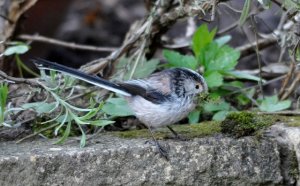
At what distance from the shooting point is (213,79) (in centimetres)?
419

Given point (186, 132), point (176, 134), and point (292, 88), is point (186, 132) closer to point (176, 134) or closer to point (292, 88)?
point (176, 134)

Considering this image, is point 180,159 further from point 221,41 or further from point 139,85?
point 221,41

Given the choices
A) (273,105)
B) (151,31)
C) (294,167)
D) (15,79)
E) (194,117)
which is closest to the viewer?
(294,167)

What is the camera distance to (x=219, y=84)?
4.12 metres

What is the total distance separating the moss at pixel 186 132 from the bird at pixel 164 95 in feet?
0.20

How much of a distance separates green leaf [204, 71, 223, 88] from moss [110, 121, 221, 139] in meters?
0.34

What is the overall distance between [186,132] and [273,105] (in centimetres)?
70

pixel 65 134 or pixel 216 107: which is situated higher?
pixel 65 134

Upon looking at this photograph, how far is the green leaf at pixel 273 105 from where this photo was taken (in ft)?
13.2

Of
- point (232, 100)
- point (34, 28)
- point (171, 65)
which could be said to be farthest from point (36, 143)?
point (34, 28)

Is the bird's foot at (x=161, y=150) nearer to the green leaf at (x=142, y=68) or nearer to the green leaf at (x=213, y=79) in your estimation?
the green leaf at (x=213, y=79)

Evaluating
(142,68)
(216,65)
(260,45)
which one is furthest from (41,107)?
(260,45)

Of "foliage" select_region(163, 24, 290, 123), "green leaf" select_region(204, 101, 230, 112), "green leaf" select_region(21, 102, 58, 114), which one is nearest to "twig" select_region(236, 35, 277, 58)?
"foliage" select_region(163, 24, 290, 123)

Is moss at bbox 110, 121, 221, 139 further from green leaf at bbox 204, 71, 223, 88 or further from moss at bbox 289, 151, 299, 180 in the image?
moss at bbox 289, 151, 299, 180
